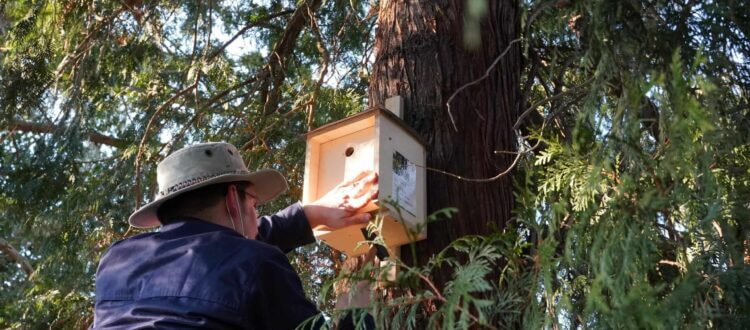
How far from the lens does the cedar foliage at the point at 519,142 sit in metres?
1.98

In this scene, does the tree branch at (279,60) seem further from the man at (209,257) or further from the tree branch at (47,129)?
the man at (209,257)

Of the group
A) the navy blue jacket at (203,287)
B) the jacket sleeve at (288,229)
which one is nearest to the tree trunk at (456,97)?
the jacket sleeve at (288,229)

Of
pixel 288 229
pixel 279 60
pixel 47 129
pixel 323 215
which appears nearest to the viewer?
pixel 323 215

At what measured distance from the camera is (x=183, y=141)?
5.26 meters

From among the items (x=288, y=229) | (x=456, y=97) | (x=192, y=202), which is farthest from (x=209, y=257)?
(x=456, y=97)

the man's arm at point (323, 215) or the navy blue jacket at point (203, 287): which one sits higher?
the man's arm at point (323, 215)

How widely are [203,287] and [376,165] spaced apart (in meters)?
0.73

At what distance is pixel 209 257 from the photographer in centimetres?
262

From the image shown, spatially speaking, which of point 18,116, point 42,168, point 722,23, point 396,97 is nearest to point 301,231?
point 396,97

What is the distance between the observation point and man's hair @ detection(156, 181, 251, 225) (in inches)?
119

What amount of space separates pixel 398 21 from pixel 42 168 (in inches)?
102

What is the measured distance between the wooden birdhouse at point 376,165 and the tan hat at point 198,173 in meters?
0.16

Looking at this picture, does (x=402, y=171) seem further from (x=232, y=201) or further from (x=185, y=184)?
(x=185, y=184)

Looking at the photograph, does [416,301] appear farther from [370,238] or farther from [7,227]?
[7,227]
